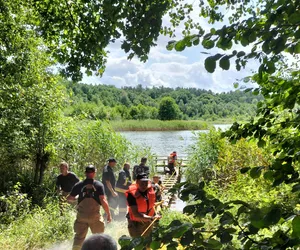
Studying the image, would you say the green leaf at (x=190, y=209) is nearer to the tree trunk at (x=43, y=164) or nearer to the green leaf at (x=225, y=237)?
the green leaf at (x=225, y=237)

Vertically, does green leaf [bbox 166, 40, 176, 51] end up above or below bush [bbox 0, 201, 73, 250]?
above

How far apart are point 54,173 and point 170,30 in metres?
8.99

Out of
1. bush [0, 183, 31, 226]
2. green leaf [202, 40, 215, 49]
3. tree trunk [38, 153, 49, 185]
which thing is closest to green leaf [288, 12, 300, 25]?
green leaf [202, 40, 215, 49]

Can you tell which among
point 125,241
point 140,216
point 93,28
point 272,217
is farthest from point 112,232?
point 272,217

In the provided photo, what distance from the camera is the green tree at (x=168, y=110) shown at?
94037mm

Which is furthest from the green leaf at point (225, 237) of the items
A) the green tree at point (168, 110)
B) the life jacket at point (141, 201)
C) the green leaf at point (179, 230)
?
the green tree at point (168, 110)

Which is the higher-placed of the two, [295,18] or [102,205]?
[295,18]

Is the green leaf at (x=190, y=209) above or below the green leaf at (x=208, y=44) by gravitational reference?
below

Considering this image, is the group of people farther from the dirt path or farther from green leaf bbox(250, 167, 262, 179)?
green leaf bbox(250, 167, 262, 179)

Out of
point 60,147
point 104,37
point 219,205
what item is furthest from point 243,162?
point 219,205

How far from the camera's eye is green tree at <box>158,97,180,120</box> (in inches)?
3702

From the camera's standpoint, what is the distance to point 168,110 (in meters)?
96.3

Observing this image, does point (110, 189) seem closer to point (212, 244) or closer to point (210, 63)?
point (212, 244)

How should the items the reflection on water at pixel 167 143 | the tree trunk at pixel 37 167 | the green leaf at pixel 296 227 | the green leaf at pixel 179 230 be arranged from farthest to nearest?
the reflection on water at pixel 167 143, the tree trunk at pixel 37 167, the green leaf at pixel 179 230, the green leaf at pixel 296 227
